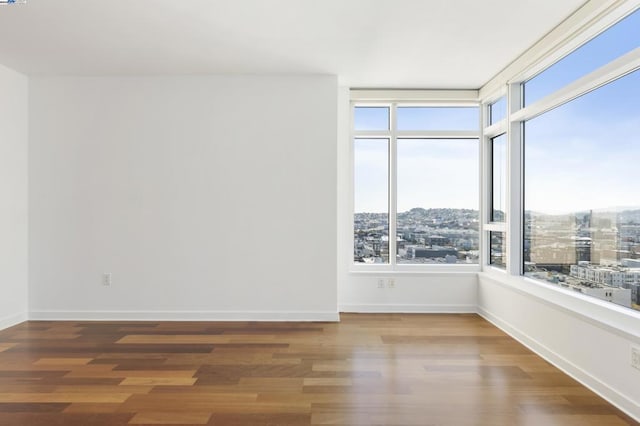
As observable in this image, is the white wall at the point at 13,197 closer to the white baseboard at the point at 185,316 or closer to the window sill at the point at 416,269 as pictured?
the white baseboard at the point at 185,316

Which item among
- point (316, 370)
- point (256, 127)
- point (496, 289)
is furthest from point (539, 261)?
point (256, 127)

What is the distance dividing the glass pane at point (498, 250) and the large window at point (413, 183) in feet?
0.80

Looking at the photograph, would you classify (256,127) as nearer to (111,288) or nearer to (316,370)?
(111,288)

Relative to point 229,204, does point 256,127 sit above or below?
above

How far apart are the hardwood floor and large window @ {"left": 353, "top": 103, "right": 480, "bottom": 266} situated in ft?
3.83

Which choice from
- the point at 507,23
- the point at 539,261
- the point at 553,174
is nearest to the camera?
the point at 507,23

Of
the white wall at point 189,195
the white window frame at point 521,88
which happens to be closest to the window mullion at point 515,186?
the white window frame at point 521,88

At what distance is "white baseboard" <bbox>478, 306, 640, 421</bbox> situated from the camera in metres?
2.58

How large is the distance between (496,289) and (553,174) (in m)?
1.44

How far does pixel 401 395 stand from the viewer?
279 centimetres

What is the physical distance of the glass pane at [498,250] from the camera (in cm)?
473

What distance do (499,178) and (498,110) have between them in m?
0.79

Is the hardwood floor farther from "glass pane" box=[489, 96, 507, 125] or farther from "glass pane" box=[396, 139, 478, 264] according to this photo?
"glass pane" box=[489, 96, 507, 125]

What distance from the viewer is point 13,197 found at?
453cm
